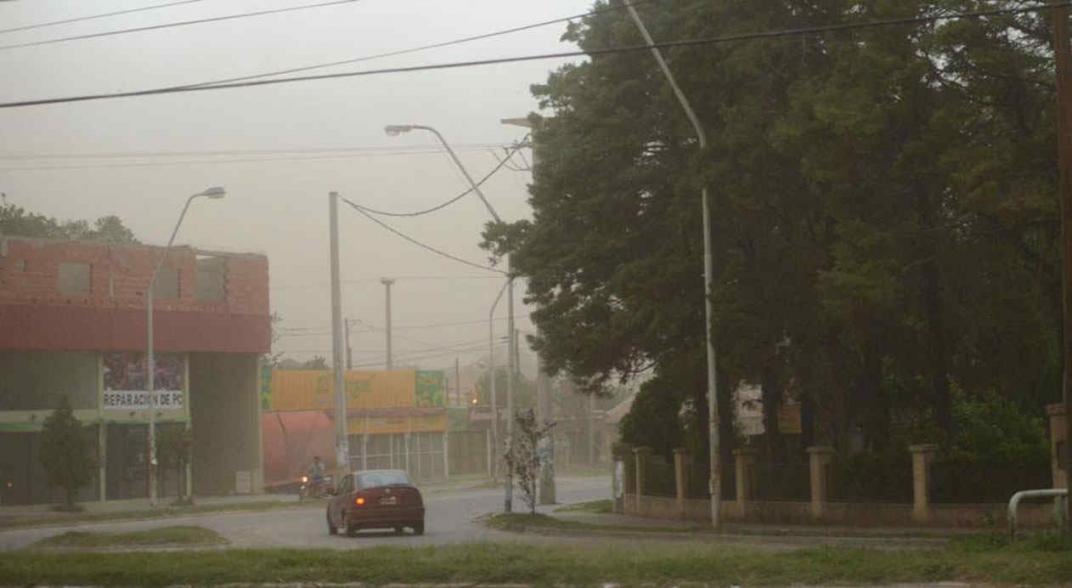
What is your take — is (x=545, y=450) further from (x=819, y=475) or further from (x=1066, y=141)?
(x=1066, y=141)

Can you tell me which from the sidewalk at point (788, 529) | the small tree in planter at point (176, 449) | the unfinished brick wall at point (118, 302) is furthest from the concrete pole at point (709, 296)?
the unfinished brick wall at point (118, 302)

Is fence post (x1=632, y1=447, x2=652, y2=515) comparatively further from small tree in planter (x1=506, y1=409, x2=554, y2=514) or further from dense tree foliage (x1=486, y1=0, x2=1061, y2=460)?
small tree in planter (x1=506, y1=409, x2=554, y2=514)

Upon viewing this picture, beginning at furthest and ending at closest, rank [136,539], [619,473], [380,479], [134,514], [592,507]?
[134,514]
[592,507]
[619,473]
[380,479]
[136,539]

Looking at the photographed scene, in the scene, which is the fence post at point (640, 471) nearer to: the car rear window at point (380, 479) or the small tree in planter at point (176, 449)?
the car rear window at point (380, 479)

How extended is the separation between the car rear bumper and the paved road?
320 millimetres

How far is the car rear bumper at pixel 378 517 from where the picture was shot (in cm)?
3531

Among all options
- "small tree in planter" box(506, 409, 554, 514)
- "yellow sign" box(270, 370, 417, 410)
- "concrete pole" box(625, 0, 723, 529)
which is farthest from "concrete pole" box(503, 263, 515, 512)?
"yellow sign" box(270, 370, 417, 410)

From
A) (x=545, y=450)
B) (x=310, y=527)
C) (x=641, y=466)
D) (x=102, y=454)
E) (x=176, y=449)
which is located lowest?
(x=310, y=527)

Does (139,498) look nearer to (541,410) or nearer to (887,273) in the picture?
(541,410)

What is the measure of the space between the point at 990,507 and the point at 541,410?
56.9 ft

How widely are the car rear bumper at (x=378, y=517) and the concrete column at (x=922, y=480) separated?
11047 millimetres

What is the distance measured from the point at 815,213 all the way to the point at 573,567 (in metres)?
16.8

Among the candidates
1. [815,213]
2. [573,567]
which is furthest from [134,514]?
[573,567]

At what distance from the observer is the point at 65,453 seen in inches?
2202
